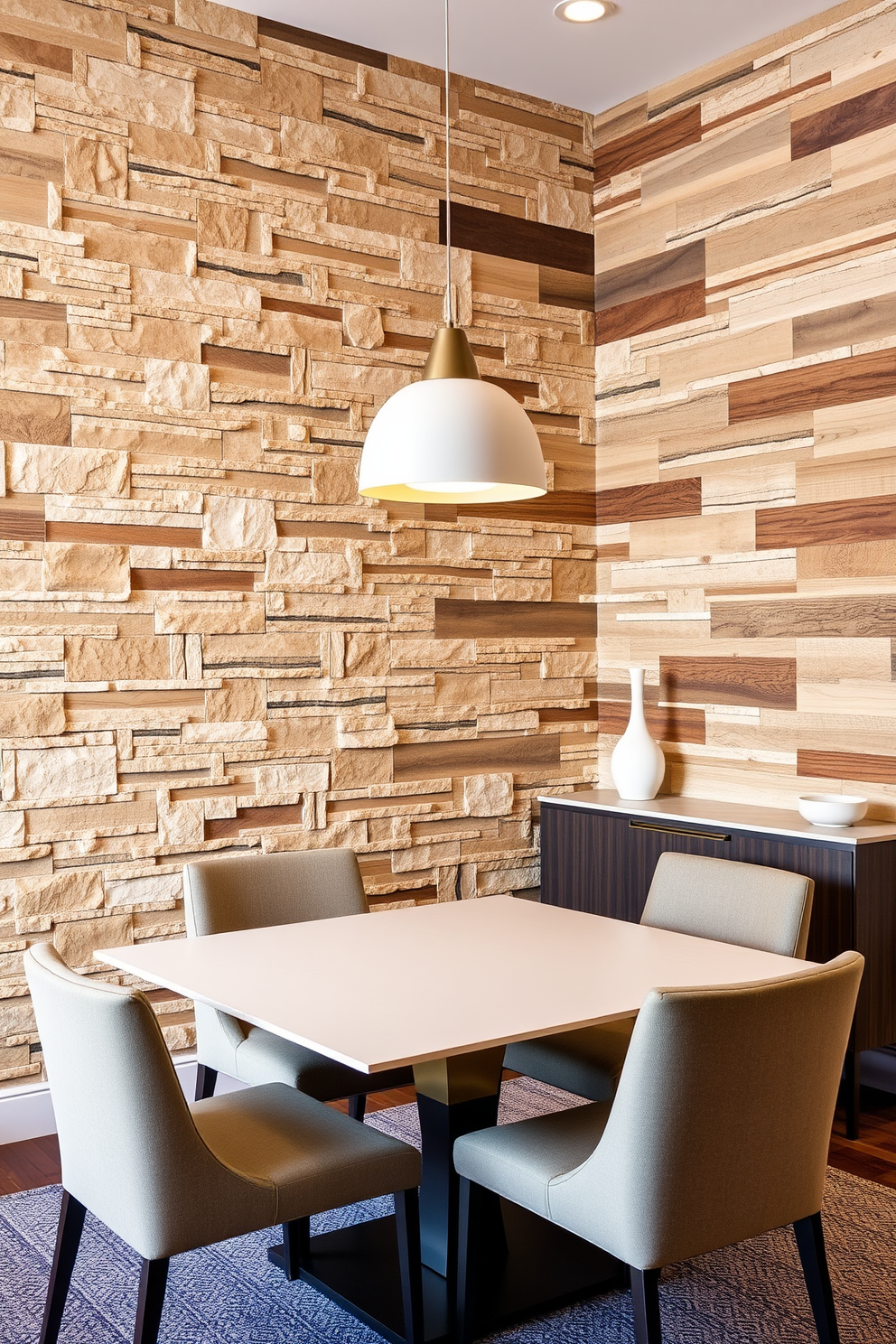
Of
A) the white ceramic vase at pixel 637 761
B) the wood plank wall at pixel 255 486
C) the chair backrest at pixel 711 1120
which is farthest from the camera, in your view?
the white ceramic vase at pixel 637 761

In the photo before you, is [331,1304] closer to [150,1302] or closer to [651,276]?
[150,1302]

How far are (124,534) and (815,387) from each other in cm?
203

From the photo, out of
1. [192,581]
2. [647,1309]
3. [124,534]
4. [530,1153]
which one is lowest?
[647,1309]

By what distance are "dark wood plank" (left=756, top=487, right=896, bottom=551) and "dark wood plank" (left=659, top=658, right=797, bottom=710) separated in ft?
1.21

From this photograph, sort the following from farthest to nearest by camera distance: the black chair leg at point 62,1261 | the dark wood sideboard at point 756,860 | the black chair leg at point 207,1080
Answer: the dark wood sideboard at point 756,860, the black chair leg at point 207,1080, the black chair leg at point 62,1261

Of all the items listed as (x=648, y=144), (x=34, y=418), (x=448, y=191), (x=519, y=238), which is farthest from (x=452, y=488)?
(x=648, y=144)

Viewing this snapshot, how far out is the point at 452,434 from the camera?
220 centimetres

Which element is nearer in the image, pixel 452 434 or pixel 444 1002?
pixel 444 1002

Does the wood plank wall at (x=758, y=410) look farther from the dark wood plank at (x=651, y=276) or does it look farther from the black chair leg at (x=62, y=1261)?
the black chair leg at (x=62, y=1261)

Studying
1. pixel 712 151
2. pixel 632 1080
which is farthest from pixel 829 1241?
pixel 712 151

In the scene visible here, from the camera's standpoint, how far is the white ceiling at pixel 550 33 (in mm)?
3588

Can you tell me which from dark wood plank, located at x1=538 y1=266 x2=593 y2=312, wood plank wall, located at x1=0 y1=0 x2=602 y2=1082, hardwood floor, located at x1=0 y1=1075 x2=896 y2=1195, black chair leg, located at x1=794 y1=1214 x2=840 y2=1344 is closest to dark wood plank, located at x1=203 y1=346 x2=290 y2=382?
wood plank wall, located at x1=0 y1=0 x2=602 y2=1082

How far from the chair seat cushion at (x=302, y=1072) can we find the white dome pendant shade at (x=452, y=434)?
1.21m

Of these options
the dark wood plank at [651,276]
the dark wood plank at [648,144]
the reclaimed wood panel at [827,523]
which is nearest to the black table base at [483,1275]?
the reclaimed wood panel at [827,523]
